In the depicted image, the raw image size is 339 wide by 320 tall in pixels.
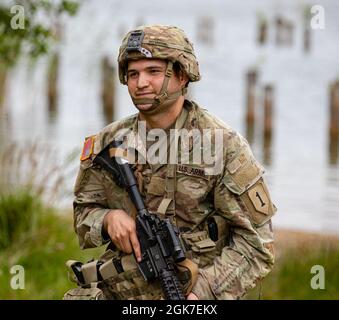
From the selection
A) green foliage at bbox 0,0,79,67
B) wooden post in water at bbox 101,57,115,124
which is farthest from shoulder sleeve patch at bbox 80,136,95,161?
wooden post in water at bbox 101,57,115,124

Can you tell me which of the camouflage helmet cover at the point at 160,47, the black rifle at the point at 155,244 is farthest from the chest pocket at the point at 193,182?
the camouflage helmet cover at the point at 160,47

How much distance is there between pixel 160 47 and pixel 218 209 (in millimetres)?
765

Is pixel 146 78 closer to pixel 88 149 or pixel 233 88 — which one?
pixel 88 149

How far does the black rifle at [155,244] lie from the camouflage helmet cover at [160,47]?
19.0 inches

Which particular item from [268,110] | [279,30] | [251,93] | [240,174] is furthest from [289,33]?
[240,174]

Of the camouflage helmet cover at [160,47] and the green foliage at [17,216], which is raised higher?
the camouflage helmet cover at [160,47]

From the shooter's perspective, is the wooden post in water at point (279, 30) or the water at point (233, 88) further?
the wooden post in water at point (279, 30)

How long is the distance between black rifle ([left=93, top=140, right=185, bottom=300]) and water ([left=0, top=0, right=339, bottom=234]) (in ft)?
19.0

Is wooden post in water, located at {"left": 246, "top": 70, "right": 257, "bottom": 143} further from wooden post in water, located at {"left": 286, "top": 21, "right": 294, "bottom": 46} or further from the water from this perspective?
wooden post in water, located at {"left": 286, "top": 21, "right": 294, "bottom": 46}

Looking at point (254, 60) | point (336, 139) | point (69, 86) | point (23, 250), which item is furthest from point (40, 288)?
point (254, 60)

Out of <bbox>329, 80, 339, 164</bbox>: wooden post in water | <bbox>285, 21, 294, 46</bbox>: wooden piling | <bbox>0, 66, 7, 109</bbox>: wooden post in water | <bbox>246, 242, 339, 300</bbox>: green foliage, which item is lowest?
<bbox>329, 80, 339, 164</bbox>: wooden post in water

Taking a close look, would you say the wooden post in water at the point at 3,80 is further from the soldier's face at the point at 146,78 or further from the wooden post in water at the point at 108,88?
the wooden post in water at the point at 108,88

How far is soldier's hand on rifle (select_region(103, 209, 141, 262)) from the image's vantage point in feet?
12.9

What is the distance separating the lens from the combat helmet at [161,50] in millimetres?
3844
